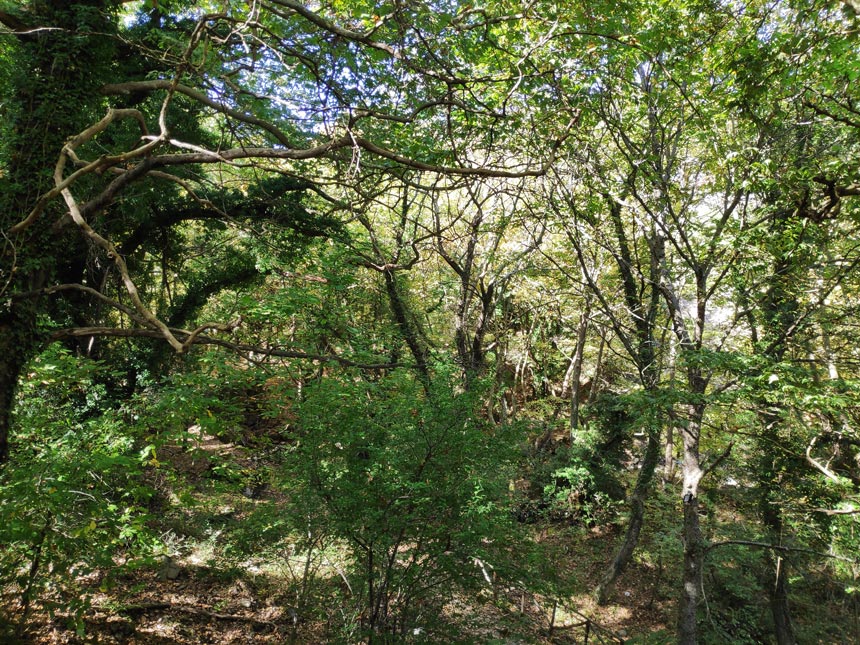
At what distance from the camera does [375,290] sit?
10648 millimetres

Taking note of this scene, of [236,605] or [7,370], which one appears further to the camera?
[236,605]

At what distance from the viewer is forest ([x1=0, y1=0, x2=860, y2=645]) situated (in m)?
3.49

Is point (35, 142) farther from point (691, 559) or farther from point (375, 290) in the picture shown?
point (691, 559)

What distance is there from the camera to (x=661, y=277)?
738 centimetres

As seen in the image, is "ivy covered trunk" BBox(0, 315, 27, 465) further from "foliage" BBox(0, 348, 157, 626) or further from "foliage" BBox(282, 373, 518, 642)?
"foliage" BBox(282, 373, 518, 642)

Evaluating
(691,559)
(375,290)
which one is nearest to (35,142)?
(375,290)

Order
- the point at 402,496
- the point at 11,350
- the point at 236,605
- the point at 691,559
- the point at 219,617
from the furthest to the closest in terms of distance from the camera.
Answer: the point at 236,605 → the point at 691,559 → the point at 219,617 → the point at 402,496 → the point at 11,350

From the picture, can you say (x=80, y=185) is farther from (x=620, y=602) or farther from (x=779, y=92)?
(x=620, y=602)

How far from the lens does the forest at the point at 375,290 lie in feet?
11.5

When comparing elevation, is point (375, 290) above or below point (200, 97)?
above

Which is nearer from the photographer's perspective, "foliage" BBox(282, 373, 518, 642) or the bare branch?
the bare branch

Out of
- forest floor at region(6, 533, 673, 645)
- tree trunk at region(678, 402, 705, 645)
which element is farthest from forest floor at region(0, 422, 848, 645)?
tree trunk at region(678, 402, 705, 645)

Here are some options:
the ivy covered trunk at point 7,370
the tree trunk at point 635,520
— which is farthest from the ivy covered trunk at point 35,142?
the tree trunk at point 635,520

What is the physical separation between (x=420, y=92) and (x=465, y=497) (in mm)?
3996
